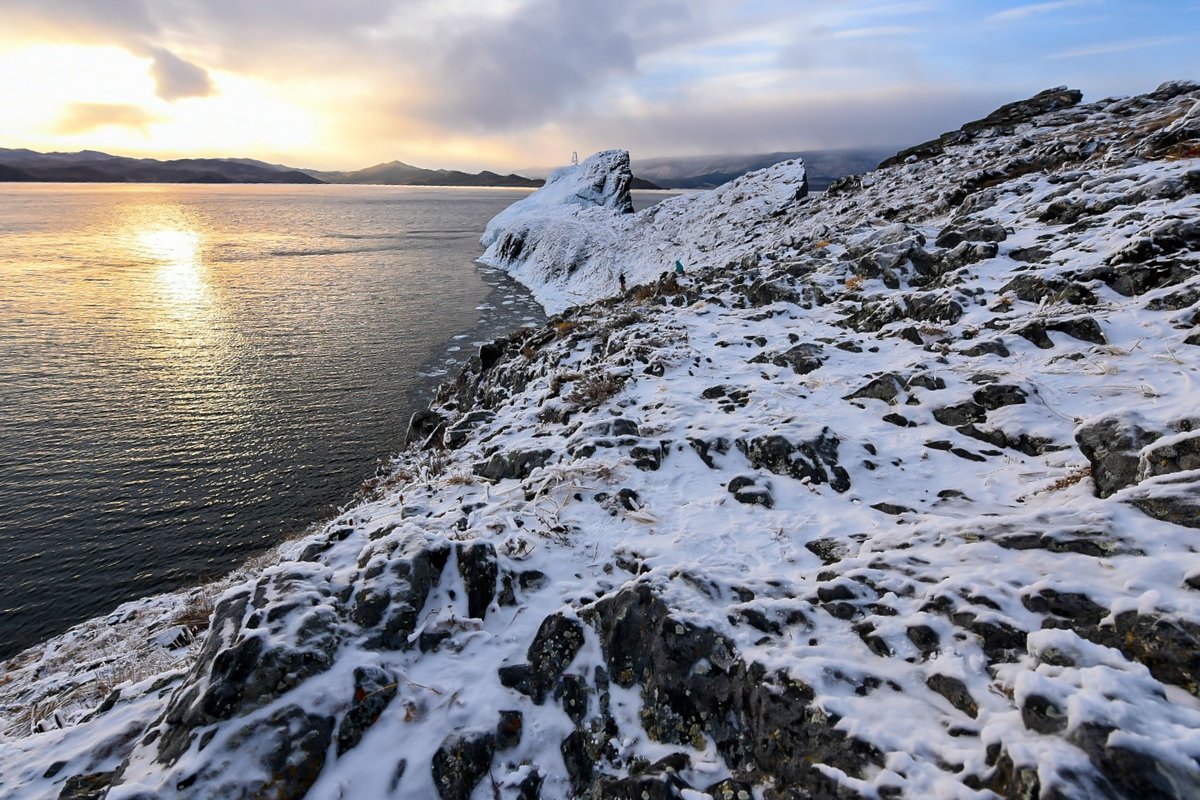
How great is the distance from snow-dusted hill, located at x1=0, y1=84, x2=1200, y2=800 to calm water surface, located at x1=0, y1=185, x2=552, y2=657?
3130 millimetres

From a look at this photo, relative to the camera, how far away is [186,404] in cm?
2184

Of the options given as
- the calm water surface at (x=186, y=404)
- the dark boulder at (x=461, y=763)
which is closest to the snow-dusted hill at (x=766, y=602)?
the dark boulder at (x=461, y=763)

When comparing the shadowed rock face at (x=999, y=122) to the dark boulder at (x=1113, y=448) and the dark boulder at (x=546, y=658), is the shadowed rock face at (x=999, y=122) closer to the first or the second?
the dark boulder at (x=1113, y=448)

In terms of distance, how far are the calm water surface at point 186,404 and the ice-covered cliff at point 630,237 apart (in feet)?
22.0

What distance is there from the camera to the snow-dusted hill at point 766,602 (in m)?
4.04

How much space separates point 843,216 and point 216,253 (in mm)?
67206

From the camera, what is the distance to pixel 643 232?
196 feet

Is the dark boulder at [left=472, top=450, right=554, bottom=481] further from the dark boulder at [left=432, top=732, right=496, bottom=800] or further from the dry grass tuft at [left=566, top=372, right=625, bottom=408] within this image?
the dark boulder at [left=432, top=732, right=496, bottom=800]

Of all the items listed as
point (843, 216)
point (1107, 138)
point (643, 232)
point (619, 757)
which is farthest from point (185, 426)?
point (643, 232)

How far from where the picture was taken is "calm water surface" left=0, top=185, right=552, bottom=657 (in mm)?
14078

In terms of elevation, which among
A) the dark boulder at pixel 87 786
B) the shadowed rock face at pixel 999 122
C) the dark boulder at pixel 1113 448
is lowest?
the dark boulder at pixel 87 786

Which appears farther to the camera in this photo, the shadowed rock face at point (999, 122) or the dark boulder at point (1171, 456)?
the shadowed rock face at point (999, 122)

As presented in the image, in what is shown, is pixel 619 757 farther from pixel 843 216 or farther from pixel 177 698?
pixel 843 216

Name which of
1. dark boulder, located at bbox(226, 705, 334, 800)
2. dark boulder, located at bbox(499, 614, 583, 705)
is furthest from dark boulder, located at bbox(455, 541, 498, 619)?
dark boulder, located at bbox(226, 705, 334, 800)
